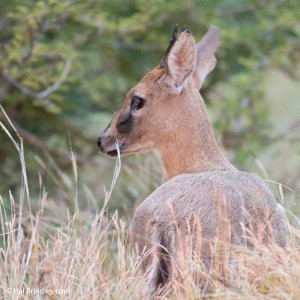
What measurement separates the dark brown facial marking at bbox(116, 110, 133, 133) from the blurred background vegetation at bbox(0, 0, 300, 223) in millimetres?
1731

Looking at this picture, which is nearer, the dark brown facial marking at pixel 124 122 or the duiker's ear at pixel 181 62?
the duiker's ear at pixel 181 62

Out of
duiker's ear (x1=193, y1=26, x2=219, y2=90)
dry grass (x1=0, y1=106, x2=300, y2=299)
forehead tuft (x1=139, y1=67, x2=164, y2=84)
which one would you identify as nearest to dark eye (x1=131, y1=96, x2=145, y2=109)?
forehead tuft (x1=139, y1=67, x2=164, y2=84)

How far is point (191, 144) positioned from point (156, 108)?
0.41 meters

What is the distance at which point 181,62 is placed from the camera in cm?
665

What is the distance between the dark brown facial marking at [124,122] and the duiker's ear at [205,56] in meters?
0.65

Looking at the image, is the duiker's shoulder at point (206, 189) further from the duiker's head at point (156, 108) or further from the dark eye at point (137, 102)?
the dark eye at point (137, 102)

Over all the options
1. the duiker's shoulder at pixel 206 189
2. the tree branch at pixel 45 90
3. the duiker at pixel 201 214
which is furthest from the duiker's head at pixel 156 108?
the tree branch at pixel 45 90

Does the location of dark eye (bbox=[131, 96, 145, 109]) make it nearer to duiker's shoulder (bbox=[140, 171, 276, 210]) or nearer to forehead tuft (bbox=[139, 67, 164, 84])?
forehead tuft (bbox=[139, 67, 164, 84])

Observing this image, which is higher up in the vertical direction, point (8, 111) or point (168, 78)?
point (168, 78)

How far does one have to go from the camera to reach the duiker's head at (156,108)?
22.2 feet

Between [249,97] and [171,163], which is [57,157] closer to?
[249,97]

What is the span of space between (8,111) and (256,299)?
255 inches

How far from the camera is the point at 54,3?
891 cm

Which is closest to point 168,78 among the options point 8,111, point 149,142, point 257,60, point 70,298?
point 149,142
